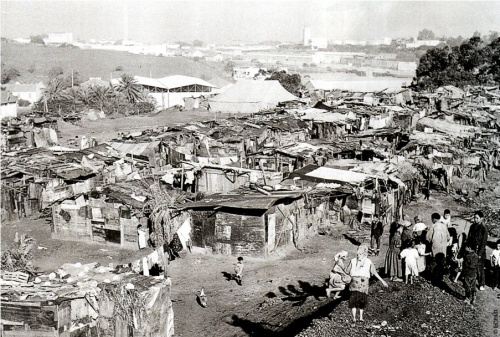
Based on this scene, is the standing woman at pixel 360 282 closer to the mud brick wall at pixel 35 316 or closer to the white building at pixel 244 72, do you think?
the mud brick wall at pixel 35 316

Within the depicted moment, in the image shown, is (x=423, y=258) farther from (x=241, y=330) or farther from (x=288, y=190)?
(x=288, y=190)

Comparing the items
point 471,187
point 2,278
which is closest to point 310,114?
point 471,187

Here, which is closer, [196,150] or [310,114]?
[196,150]

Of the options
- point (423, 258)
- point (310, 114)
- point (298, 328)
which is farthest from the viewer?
point (310, 114)

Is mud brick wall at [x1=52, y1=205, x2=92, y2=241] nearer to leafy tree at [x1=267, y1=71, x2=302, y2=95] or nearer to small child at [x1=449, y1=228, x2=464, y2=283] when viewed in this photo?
small child at [x1=449, y1=228, x2=464, y2=283]

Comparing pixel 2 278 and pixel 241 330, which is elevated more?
pixel 2 278

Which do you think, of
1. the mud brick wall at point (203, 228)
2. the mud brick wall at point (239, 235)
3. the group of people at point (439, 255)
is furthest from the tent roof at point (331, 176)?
the group of people at point (439, 255)

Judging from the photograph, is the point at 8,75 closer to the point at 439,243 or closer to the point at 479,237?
the point at 439,243
